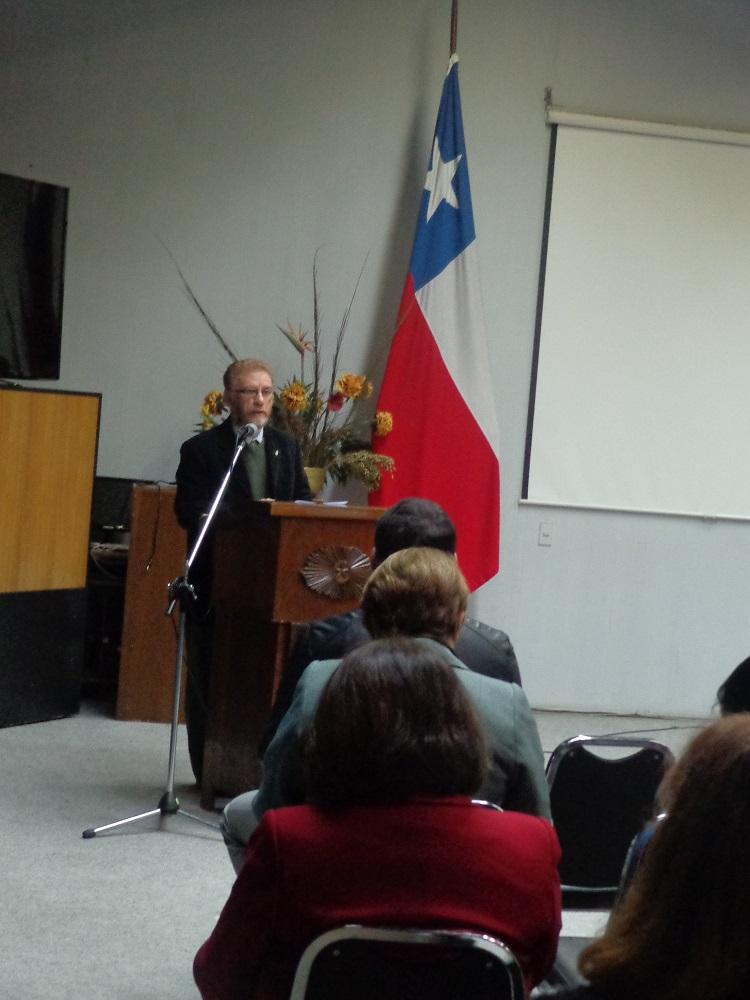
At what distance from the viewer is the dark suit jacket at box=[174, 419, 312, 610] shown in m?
4.50

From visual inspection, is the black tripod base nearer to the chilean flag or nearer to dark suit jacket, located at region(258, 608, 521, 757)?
dark suit jacket, located at region(258, 608, 521, 757)

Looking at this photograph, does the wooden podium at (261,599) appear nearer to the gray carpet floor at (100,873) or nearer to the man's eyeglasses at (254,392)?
the gray carpet floor at (100,873)

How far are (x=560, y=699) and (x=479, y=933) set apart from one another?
17.3 feet

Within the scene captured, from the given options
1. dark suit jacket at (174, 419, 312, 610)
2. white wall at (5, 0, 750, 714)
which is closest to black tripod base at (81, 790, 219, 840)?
dark suit jacket at (174, 419, 312, 610)

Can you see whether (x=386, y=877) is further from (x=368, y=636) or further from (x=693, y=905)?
(x=368, y=636)

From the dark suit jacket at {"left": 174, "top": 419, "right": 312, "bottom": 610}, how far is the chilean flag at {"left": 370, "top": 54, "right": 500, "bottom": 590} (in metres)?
1.87

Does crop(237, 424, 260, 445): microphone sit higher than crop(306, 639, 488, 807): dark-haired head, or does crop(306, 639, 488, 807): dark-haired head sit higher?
crop(237, 424, 260, 445): microphone

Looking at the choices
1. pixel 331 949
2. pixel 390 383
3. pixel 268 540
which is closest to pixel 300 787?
pixel 331 949

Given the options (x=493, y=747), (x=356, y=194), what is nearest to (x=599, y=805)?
(x=493, y=747)

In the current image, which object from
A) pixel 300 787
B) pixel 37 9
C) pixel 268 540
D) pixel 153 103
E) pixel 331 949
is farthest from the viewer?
pixel 153 103

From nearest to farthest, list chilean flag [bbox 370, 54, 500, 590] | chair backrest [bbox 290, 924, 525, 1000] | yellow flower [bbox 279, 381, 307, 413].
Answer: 1. chair backrest [bbox 290, 924, 525, 1000]
2. yellow flower [bbox 279, 381, 307, 413]
3. chilean flag [bbox 370, 54, 500, 590]

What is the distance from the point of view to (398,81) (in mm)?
6570

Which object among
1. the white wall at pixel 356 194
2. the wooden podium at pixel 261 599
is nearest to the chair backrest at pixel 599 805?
the wooden podium at pixel 261 599

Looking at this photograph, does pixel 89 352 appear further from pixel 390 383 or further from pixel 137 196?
pixel 390 383
